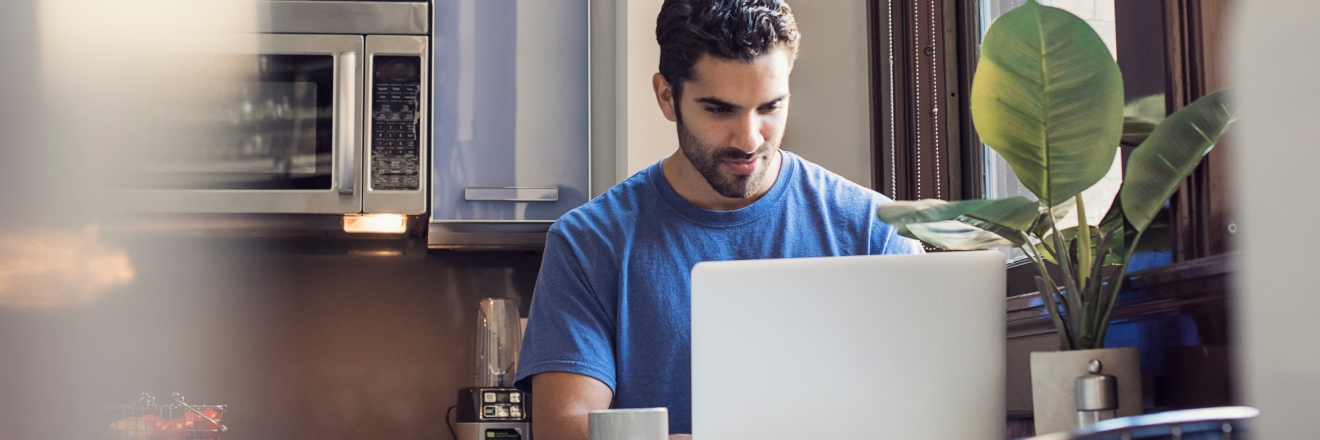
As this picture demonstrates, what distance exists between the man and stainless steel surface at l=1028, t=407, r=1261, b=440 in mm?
1007

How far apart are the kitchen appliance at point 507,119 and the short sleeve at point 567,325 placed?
0.90 metres

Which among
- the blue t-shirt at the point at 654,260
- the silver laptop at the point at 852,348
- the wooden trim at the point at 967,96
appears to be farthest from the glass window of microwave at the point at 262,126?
the silver laptop at the point at 852,348

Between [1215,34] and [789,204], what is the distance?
0.60 m

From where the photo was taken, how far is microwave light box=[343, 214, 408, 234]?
2268 millimetres

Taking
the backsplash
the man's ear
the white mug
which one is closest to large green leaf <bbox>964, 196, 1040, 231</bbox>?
the white mug

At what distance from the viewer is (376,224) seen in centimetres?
232

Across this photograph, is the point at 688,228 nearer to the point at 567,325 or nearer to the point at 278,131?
the point at 567,325

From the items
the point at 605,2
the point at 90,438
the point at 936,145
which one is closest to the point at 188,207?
the point at 605,2

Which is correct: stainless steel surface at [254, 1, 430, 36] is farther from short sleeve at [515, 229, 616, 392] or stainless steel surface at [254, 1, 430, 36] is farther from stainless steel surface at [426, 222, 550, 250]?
short sleeve at [515, 229, 616, 392]

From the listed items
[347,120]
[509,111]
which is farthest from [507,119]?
[347,120]

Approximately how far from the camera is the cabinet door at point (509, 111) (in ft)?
7.34

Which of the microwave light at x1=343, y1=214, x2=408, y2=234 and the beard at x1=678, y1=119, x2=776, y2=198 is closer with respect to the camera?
the beard at x1=678, y1=119, x2=776, y2=198

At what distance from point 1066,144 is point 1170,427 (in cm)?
50

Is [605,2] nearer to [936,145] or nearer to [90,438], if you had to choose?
[936,145]
